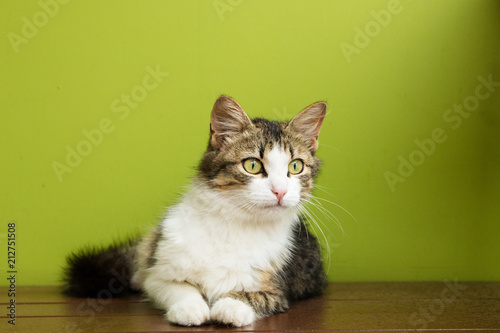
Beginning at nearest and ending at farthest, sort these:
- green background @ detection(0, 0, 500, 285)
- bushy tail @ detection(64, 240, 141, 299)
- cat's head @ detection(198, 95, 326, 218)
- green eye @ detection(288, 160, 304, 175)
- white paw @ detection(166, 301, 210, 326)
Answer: white paw @ detection(166, 301, 210, 326) → cat's head @ detection(198, 95, 326, 218) → green eye @ detection(288, 160, 304, 175) → bushy tail @ detection(64, 240, 141, 299) → green background @ detection(0, 0, 500, 285)

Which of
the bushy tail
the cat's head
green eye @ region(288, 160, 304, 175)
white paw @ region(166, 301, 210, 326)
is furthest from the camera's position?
the bushy tail

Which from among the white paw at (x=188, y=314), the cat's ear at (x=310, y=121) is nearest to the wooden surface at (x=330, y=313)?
the white paw at (x=188, y=314)

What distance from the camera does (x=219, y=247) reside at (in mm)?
1706

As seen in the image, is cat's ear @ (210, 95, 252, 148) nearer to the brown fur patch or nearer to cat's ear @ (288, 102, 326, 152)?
the brown fur patch

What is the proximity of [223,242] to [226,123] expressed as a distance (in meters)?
0.40

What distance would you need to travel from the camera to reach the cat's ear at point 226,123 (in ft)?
5.70

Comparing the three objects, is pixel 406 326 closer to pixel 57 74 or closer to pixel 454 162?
pixel 454 162

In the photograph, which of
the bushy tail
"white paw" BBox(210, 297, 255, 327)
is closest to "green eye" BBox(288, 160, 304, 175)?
"white paw" BBox(210, 297, 255, 327)

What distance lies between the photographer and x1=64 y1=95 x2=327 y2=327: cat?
163 centimetres

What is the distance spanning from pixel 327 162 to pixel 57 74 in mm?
1299

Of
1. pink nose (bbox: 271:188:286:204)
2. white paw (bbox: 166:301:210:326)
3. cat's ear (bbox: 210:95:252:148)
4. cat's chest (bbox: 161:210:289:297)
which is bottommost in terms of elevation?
white paw (bbox: 166:301:210:326)

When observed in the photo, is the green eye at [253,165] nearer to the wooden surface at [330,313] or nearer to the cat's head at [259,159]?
the cat's head at [259,159]

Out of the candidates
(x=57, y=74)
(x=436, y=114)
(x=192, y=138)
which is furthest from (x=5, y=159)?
(x=436, y=114)

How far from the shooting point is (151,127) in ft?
7.80
